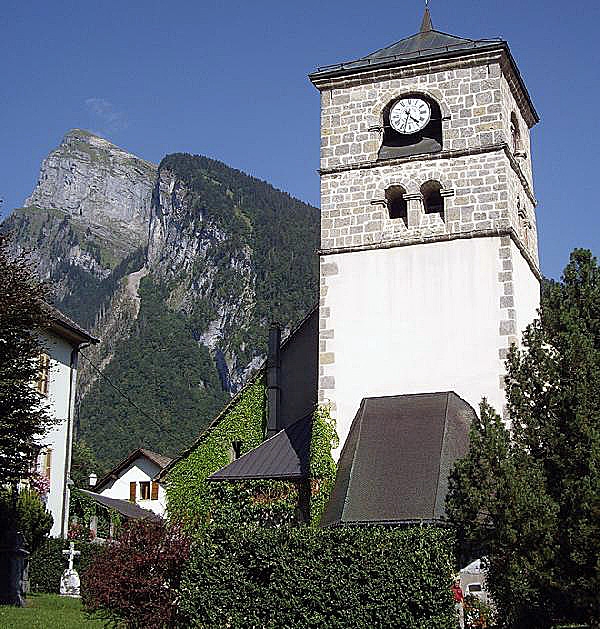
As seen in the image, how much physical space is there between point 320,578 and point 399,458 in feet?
10.7

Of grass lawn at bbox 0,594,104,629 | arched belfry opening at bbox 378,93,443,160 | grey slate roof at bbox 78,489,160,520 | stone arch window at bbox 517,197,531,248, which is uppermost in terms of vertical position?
Answer: arched belfry opening at bbox 378,93,443,160

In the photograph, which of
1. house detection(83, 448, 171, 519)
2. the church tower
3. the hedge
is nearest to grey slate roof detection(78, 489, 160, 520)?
house detection(83, 448, 171, 519)

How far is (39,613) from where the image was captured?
1870 centimetres

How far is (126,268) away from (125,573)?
6011 inches

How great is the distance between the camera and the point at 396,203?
64.5 feet

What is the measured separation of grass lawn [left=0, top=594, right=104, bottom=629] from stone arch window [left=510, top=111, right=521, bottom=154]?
12.6 meters

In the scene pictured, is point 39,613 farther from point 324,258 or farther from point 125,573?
point 324,258

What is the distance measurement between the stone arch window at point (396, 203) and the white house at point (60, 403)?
47.6 ft

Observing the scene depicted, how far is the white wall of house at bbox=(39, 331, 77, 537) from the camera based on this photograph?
31.0 meters

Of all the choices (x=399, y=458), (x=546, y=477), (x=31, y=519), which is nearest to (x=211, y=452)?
(x=31, y=519)

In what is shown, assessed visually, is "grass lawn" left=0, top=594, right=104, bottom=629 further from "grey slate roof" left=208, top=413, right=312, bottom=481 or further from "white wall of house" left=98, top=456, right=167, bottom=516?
"white wall of house" left=98, top=456, right=167, bottom=516

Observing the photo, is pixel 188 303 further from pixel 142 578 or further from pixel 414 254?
pixel 142 578

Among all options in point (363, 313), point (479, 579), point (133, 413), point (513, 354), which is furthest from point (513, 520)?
point (133, 413)

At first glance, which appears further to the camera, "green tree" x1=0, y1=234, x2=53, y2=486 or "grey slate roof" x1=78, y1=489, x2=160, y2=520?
"grey slate roof" x1=78, y1=489, x2=160, y2=520
